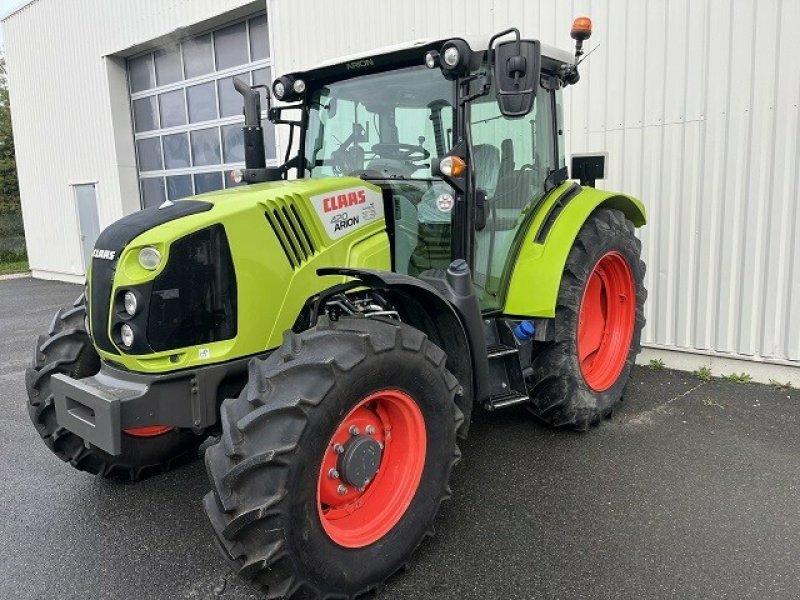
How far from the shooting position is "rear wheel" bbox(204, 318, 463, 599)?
2.21 meters

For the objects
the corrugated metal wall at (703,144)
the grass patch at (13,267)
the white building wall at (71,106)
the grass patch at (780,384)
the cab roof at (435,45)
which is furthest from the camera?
the grass patch at (13,267)

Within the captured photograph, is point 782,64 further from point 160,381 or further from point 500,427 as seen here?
point 160,381

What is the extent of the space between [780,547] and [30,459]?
409 cm

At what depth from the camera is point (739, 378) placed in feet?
16.6

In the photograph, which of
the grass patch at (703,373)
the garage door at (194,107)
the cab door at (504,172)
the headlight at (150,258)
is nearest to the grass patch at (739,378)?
the grass patch at (703,373)

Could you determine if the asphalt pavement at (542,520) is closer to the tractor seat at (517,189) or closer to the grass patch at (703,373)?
the grass patch at (703,373)

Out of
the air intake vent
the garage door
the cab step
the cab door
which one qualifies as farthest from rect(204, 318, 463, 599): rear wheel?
the garage door

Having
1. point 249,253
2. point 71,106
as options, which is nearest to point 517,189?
point 249,253

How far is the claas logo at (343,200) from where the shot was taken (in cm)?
309

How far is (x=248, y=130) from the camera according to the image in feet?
12.5

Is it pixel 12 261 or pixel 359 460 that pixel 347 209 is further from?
pixel 12 261

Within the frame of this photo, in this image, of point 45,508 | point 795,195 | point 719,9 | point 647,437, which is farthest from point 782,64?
point 45,508

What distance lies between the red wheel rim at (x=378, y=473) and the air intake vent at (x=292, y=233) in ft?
2.50

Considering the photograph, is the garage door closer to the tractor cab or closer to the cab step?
the tractor cab
